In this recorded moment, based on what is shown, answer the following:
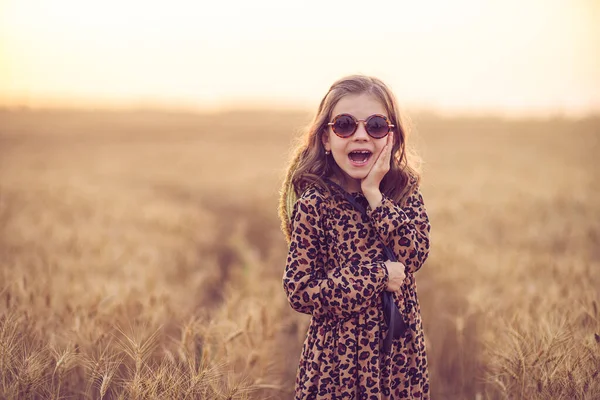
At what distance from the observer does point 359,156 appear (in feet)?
7.02

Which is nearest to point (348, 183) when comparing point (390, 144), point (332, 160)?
point (332, 160)

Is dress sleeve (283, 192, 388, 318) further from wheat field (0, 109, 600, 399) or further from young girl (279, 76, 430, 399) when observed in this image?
wheat field (0, 109, 600, 399)

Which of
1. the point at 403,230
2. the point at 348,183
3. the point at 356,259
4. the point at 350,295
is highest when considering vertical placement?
the point at 348,183

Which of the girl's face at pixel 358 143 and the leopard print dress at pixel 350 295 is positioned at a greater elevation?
the girl's face at pixel 358 143

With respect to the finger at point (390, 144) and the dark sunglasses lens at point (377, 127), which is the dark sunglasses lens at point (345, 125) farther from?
the finger at point (390, 144)

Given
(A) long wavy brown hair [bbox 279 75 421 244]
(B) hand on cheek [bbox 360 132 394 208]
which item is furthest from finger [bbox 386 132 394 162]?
(A) long wavy brown hair [bbox 279 75 421 244]

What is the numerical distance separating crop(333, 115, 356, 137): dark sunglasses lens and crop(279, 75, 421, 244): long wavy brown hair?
132mm

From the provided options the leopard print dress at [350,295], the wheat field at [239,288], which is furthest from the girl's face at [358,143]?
the wheat field at [239,288]

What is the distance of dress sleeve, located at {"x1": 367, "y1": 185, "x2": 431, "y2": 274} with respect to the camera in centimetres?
202

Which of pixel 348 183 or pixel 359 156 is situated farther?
pixel 348 183

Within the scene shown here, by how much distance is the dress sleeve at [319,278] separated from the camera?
1962 mm

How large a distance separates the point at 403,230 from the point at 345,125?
19.4 inches

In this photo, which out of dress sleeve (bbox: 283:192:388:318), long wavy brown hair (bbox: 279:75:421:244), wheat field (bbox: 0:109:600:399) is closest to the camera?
dress sleeve (bbox: 283:192:388:318)

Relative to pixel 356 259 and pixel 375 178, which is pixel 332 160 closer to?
pixel 375 178
